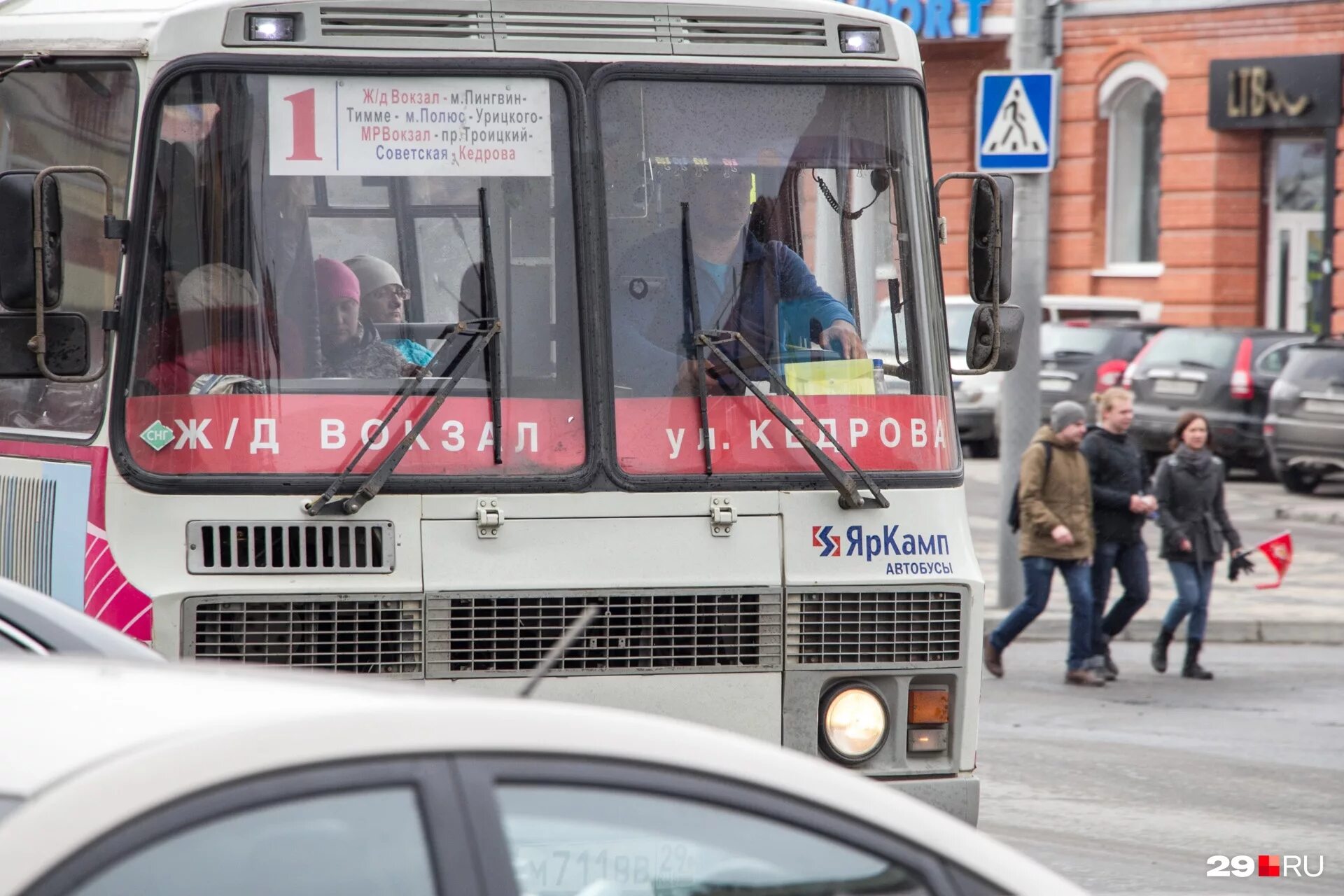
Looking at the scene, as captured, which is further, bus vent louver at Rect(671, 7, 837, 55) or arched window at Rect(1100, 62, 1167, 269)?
arched window at Rect(1100, 62, 1167, 269)

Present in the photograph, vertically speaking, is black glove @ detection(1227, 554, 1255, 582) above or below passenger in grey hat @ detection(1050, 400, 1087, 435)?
below

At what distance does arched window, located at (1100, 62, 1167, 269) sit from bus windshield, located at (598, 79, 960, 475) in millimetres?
26791

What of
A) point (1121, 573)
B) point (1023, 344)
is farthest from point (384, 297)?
point (1023, 344)

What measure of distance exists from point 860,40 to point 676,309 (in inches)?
37.6

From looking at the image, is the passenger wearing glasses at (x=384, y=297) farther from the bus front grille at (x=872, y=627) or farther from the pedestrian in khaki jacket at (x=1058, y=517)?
the pedestrian in khaki jacket at (x=1058, y=517)

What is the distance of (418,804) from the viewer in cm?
214

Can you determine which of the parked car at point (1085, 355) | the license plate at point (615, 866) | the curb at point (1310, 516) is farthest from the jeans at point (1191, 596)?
the parked car at point (1085, 355)

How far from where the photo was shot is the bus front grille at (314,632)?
196 inches

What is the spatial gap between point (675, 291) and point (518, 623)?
3.15 ft

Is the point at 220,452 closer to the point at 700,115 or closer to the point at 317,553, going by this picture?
the point at 317,553

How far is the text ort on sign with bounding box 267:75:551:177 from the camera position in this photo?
16.9ft

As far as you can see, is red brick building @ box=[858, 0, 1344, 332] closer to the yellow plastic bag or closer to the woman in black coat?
the woman in black coat

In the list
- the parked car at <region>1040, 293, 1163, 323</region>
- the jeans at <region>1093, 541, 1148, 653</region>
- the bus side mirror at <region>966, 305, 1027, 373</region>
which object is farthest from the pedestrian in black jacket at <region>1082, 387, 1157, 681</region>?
the parked car at <region>1040, 293, 1163, 323</region>

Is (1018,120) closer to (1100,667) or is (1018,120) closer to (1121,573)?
(1121,573)
